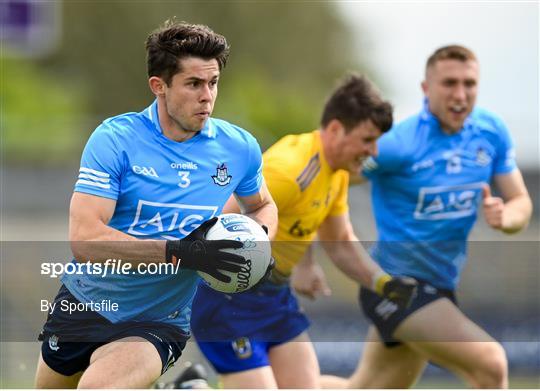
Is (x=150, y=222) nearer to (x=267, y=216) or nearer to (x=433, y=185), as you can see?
(x=267, y=216)

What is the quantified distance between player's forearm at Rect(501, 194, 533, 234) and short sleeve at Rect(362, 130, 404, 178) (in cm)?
78

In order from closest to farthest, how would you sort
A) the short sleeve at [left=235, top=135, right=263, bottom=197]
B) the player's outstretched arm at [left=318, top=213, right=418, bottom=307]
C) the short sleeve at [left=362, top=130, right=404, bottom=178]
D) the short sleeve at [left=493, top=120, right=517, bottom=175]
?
the short sleeve at [left=235, top=135, right=263, bottom=197], the player's outstretched arm at [left=318, top=213, right=418, bottom=307], the short sleeve at [left=362, top=130, right=404, bottom=178], the short sleeve at [left=493, top=120, right=517, bottom=175]

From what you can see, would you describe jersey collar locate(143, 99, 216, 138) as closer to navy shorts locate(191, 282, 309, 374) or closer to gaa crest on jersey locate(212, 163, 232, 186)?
gaa crest on jersey locate(212, 163, 232, 186)

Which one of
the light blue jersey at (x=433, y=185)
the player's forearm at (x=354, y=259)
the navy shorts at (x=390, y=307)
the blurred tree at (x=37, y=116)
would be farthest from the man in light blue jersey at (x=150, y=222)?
the blurred tree at (x=37, y=116)

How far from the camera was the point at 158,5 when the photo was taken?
44156 mm

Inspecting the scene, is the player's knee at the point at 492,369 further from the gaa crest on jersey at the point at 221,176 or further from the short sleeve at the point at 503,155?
the gaa crest on jersey at the point at 221,176

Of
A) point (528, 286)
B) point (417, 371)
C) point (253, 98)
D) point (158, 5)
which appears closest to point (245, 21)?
point (158, 5)

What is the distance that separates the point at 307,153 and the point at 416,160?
107cm

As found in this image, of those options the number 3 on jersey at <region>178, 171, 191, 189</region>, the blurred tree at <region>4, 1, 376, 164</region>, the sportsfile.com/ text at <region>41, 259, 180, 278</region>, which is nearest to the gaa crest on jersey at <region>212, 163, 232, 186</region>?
the number 3 on jersey at <region>178, 171, 191, 189</region>

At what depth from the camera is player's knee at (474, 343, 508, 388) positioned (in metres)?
8.19

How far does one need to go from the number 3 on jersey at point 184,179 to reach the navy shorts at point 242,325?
162 cm

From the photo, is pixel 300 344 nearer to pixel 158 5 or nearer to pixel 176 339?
pixel 176 339

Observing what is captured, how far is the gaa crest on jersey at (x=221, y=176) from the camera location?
6.50 metres

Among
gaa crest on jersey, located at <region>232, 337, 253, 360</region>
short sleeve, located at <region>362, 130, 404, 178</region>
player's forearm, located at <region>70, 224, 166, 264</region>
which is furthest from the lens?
short sleeve, located at <region>362, 130, 404, 178</region>
